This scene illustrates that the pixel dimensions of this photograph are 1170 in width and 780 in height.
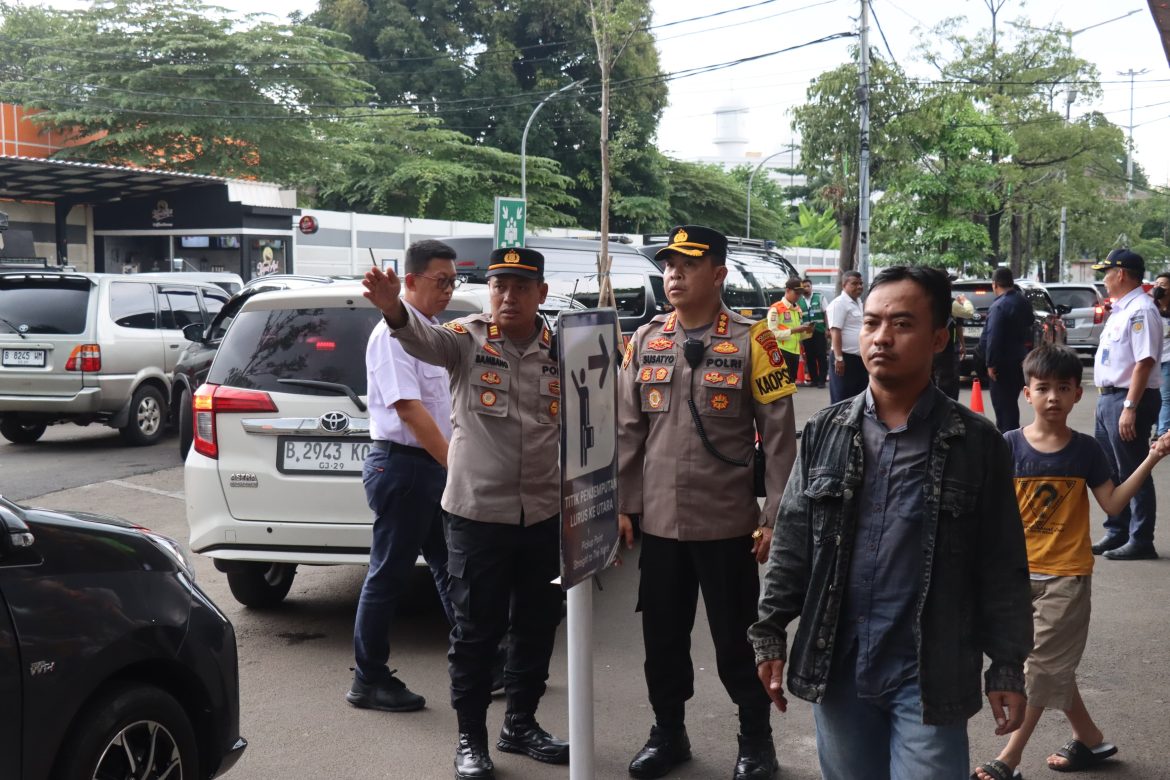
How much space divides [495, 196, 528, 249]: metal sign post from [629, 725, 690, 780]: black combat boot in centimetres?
1270

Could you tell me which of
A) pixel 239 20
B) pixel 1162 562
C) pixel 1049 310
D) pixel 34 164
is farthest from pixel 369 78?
pixel 1162 562

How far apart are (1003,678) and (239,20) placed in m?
41.6

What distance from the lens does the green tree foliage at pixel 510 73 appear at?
5431 centimetres

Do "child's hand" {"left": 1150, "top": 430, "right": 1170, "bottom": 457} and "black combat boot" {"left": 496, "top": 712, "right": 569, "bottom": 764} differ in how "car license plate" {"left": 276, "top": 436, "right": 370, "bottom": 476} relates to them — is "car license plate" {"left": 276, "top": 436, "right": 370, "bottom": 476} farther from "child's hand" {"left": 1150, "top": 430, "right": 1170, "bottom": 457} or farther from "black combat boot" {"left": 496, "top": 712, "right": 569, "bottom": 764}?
"child's hand" {"left": 1150, "top": 430, "right": 1170, "bottom": 457}

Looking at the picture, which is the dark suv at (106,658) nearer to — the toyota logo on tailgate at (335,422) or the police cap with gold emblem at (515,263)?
the police cap with gold emblem at (515,263)

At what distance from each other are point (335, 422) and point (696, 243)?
218 centimetres

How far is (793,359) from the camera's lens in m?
18.6

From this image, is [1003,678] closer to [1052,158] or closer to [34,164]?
[34,164]

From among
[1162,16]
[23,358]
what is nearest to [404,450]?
[1162,16]

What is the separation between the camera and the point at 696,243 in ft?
14.5

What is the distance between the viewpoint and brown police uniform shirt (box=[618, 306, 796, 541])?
4344 millimetres

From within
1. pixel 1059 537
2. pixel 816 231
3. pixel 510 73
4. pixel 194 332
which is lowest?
pixel 1059 537

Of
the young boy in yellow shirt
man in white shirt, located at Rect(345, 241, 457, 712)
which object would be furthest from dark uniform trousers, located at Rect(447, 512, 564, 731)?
the young boy in yellow shirt

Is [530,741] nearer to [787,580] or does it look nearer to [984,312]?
[787,580]
